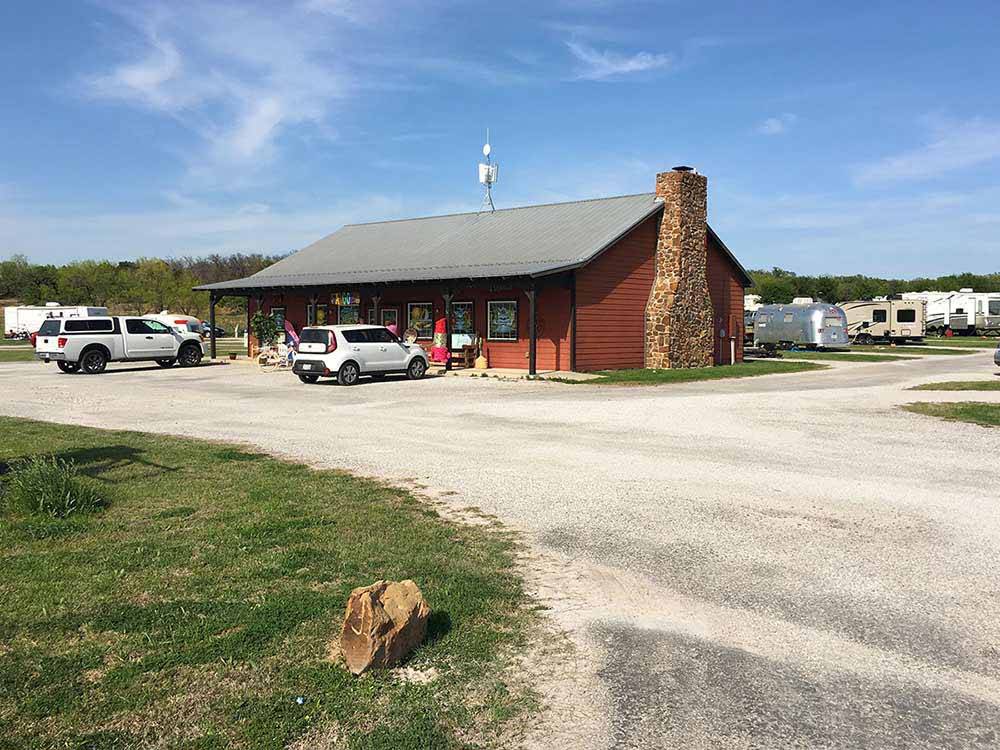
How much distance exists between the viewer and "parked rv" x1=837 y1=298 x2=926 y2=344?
48500mm

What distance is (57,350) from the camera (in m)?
25.7

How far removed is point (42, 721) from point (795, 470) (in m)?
7.99

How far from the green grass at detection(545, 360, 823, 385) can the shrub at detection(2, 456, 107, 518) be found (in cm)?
1643

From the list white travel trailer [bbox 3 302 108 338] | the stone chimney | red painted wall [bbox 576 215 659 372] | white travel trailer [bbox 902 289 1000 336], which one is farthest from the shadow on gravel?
white travel trailer [bbox 3 302 108 338]

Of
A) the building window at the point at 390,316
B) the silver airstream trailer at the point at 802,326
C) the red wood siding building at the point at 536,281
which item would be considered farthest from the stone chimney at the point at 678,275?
the silver airstream trailer at the point at 802,326

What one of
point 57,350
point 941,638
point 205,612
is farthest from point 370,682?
point 57,350

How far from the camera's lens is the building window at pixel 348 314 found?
104 feet

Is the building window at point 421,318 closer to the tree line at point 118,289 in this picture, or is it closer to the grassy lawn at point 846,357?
the grassy lawn at point 846,357

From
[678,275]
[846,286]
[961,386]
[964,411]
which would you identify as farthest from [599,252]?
[846,286]

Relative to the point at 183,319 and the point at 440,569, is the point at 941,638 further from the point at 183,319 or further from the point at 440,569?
the point at 183,319

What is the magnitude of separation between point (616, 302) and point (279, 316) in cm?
1586

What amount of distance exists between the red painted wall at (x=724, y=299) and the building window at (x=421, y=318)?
10.5 meters

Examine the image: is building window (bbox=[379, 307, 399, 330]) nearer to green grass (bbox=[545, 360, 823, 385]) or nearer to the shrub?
green grass (bbox=[545, 360, 823, 385])

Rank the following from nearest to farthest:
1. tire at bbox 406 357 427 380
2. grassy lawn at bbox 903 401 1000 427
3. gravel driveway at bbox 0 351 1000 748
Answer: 1. gravel driveway at bbox 0 351 1000 748
2. grassy lawn at bbox 903 401 1000 427
3. tire at bbox 406 357 427 380
